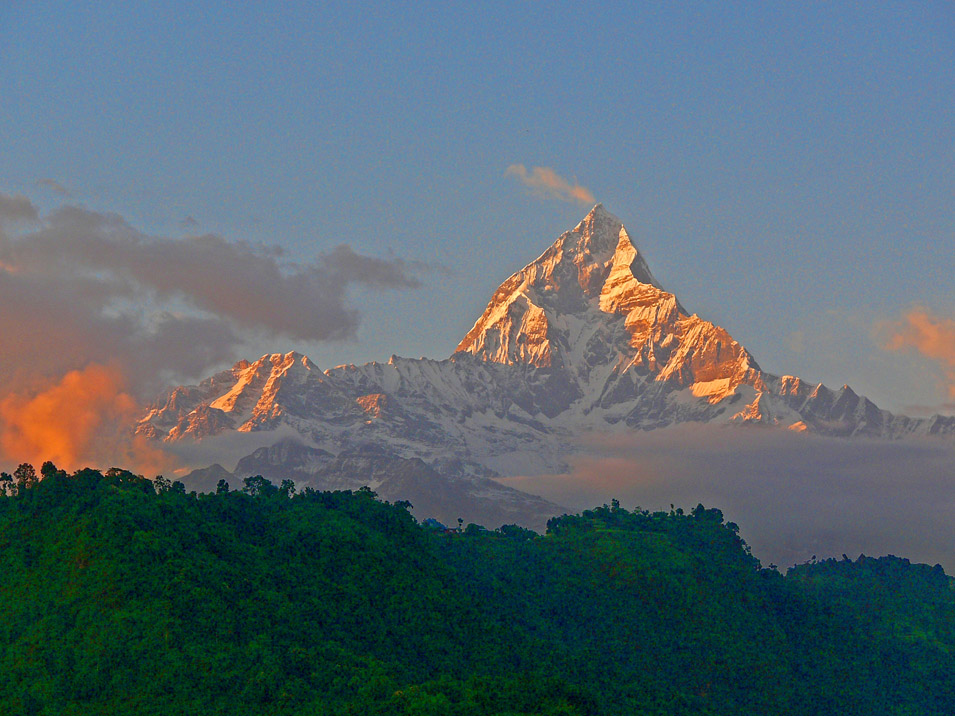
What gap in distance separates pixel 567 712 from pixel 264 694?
138 ft

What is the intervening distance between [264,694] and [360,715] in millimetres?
14959

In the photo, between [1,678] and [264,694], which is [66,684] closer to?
[1,678]

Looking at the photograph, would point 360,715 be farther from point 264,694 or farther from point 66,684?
point 66,684

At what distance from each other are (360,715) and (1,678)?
2003 inches

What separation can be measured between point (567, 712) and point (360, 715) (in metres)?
28.3

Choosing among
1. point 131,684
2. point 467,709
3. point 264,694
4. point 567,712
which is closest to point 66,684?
Result: point 131,684

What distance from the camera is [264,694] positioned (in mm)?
199250

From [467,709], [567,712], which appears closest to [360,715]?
[467,709]

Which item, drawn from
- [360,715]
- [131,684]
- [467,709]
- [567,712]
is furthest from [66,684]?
[567,712]

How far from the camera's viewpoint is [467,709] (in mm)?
193875

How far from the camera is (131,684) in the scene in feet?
652

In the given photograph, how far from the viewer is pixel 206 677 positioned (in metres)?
200

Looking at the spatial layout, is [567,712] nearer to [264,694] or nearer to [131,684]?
[264,694]

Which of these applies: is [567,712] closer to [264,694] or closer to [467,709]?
[467,709]
